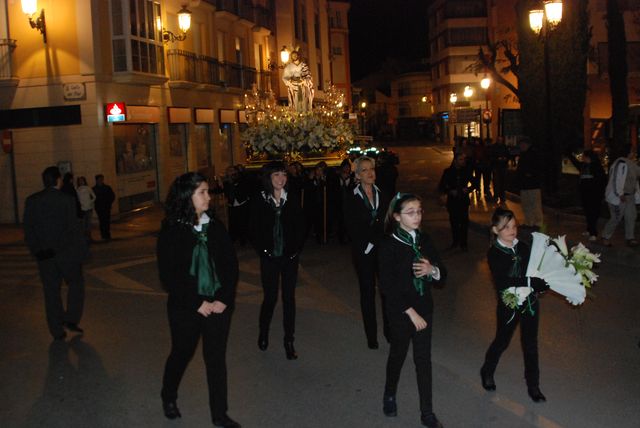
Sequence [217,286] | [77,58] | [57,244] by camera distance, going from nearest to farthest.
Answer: [217,286], [57,244], [77,58]

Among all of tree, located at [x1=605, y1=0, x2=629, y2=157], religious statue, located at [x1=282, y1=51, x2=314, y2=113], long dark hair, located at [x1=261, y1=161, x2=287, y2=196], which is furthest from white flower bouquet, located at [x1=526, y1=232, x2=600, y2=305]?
tree, located at [x1=605, y1=0, x2=629, y2=157]

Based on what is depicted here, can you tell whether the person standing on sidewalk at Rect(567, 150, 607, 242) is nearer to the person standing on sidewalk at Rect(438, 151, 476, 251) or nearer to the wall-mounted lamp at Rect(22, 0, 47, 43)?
the person standing on sidewalk at Rect(438, 151, 476, 251)

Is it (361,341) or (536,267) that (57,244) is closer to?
(361,341)

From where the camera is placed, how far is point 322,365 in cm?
691

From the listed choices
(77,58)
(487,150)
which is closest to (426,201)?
(487,150)

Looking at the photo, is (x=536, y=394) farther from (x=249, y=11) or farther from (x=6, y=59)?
(x=249, y=11)

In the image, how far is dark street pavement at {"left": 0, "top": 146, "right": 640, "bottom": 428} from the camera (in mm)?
5680

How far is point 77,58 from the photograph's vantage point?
877 inches

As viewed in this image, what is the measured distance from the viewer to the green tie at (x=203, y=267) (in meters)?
5.08

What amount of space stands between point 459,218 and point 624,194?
2784mm

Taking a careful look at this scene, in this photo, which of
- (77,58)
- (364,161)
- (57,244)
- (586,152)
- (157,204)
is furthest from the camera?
(157,204)

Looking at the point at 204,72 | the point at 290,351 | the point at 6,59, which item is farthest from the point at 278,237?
the point at 204,72

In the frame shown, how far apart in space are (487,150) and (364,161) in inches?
658

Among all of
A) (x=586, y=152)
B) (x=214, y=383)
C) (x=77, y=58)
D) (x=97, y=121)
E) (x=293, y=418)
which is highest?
(x=77, y=58)
